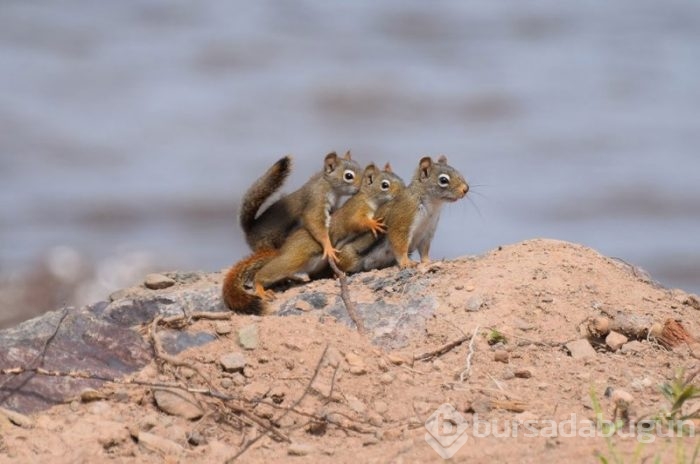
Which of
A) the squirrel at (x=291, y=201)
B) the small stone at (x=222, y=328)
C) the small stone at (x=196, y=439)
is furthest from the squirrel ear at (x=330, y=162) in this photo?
the small stone at (x=196, y=439)

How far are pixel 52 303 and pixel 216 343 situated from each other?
635cm

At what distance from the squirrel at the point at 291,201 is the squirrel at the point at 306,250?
0.08 m

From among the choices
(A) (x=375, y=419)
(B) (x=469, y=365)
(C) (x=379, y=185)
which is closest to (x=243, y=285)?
(C) (x=379, y=185)

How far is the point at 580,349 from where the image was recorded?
21.7 ft

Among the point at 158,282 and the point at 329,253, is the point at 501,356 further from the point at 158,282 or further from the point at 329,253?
the point at 158,282

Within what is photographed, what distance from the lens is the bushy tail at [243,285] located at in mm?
7445

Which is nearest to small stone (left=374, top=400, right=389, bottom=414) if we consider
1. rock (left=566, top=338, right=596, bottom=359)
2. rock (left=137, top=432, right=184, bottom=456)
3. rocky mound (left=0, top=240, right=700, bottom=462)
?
rocky mound (left=0, top=240, right=700, bottom=462)

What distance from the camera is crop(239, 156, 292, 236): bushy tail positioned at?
8352 mm

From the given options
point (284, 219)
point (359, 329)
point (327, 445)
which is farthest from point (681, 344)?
point (284, 219)

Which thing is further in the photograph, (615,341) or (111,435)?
(615,341)

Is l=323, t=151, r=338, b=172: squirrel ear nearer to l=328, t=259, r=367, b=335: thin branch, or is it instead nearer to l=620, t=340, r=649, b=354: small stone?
l=328, t=259, r=367, b=335: thin branch

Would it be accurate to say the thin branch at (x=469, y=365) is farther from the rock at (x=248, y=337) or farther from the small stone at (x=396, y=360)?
the rock at (x=248, y=337)

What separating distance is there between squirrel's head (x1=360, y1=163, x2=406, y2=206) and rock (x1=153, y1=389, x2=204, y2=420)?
2.54 metres

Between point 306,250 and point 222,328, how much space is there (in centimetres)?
140
